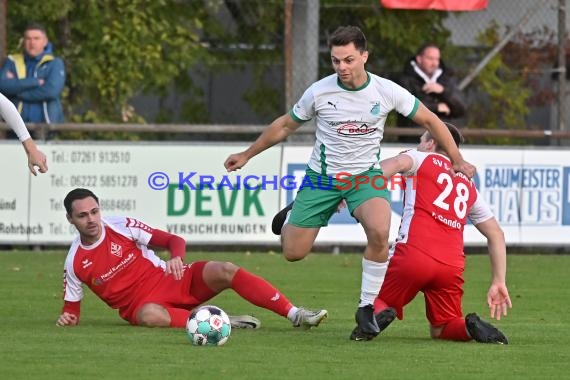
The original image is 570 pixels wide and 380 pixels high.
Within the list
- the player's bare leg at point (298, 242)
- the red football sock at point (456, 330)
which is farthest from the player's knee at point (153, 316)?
the red football sock at point (456, 330)

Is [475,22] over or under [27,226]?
over

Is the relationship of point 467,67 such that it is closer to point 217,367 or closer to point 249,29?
point 249,29

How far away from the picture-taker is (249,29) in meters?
19.3

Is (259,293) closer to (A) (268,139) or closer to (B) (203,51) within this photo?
(A) (268,139)

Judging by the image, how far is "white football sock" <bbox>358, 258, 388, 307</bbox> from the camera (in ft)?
29.6

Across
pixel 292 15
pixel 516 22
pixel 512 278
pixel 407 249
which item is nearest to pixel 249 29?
pixel 292 15

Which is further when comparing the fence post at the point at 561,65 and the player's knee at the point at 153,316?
the fence post at the point at 561,65

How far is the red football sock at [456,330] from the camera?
9086mm

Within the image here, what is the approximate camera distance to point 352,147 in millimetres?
9617

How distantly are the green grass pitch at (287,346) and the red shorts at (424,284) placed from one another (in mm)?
230

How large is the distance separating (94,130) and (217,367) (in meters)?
8.72

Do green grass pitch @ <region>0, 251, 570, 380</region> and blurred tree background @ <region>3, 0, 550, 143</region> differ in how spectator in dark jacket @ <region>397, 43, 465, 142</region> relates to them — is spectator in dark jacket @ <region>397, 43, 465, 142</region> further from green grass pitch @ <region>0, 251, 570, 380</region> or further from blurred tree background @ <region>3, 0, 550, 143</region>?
green grass pitch @ <region>0, 251, 570, 380</region>

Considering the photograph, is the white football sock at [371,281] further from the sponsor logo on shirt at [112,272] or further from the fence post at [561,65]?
the fence post at [561,65]

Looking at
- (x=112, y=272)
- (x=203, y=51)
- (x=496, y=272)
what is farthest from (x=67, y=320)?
(x=203, y=51)
